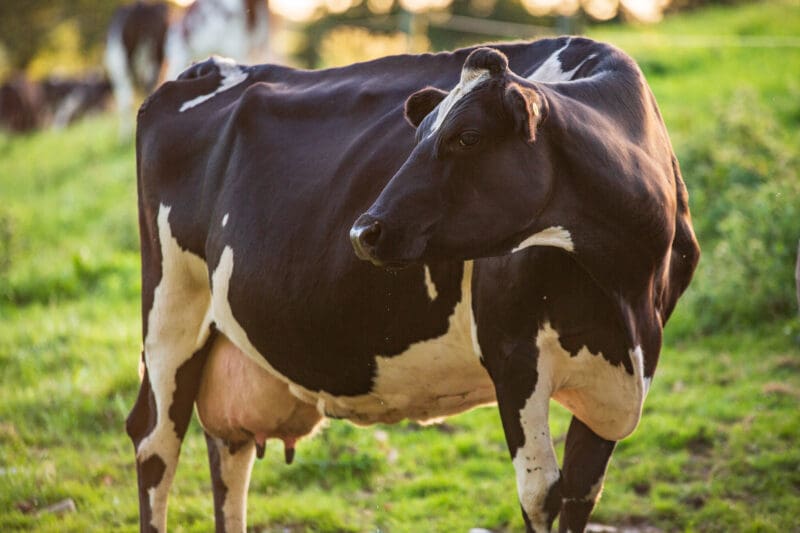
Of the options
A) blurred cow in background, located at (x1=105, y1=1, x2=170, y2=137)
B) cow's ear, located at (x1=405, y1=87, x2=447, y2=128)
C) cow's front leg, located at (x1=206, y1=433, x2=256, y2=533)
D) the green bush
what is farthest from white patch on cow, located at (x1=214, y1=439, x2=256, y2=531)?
blurred cow in background, located at (x1=105, y1=1, x2=170, y2=137)

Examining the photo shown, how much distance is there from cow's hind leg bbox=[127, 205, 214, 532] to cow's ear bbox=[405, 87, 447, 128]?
1.69 metres

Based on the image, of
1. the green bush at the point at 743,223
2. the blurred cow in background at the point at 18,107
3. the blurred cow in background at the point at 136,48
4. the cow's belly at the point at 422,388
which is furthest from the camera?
the blurred cow in background at the point at 18,107

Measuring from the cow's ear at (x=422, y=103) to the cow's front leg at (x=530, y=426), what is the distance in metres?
0.79

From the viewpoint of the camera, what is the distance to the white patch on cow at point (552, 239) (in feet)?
9.89

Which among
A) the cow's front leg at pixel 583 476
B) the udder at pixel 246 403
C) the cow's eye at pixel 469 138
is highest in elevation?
the cow's eye at pixel 469 138

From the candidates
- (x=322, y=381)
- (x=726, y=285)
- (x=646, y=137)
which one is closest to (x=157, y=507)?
(x=322, y=381)

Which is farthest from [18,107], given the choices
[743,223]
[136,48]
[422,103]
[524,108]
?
[524,108]

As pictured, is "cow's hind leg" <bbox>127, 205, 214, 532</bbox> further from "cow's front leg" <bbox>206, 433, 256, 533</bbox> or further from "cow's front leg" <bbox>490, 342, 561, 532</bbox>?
"cow's front leg" <bbox>490, 342, 561, 532</bbox>

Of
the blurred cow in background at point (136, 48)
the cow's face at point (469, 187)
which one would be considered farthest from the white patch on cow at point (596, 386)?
the blurred cow in background at point (136, 48)

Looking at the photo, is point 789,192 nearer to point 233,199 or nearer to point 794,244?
point 794,244

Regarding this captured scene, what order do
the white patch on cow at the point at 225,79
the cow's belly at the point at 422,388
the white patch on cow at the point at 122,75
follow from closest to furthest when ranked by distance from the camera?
the cow's belly at the point at 422,388
the white patch on cow at the point at 225,79
the white patch on cow at the point at 122,75

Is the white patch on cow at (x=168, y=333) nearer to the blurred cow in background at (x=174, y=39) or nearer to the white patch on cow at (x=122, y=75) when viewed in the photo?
the blurred cow in background at (x=174, y=39)

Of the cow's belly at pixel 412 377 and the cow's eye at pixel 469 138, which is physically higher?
the cow's eye at pixel 469 138

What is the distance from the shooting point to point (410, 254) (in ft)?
9.58
